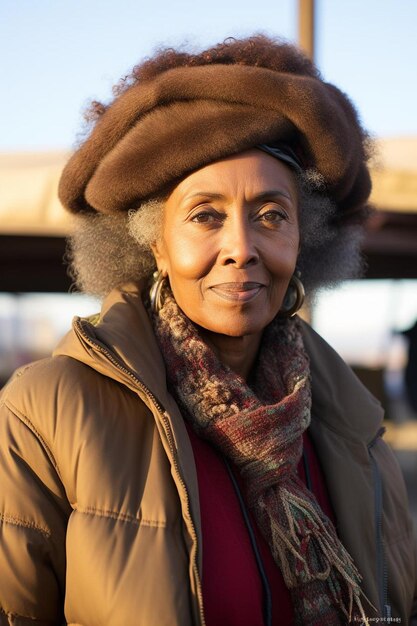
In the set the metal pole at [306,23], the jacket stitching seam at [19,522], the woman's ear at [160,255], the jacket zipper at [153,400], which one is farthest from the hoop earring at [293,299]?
the metal pole at [306,23]

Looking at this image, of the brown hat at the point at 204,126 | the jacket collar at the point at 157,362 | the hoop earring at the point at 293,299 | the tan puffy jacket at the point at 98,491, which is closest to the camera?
the tan puffy jacket at the point at 98,491

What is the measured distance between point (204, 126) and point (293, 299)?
0.63m

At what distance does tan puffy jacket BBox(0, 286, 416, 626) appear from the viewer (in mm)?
1743

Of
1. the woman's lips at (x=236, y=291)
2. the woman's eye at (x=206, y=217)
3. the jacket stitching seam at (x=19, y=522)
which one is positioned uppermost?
the woman's eye at (x=206, y=217)

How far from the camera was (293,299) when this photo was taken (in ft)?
8.02

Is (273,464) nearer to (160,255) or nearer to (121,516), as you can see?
(121,516)

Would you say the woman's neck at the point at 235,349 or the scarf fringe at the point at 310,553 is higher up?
the woman's neck at the point at 235,349

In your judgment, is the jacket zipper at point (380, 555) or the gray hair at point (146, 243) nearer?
the jacket zipper at point (380, 555)

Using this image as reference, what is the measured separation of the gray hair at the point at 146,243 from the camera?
2.31m

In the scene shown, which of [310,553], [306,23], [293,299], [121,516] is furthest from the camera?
[306,23]

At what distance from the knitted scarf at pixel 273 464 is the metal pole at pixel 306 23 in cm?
179

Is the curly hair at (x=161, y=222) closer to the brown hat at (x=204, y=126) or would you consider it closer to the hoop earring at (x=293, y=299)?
the brown hat at (x=204, y=126)

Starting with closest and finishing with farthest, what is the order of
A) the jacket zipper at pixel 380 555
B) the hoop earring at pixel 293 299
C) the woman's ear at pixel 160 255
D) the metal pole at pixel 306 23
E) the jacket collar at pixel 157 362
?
the jacket collar at pixel 157 362
the jacket zipper at pixel 380 555
the woman's ear at pixel 160 255
the hoop earring at pixel 293 299
the metal pole at pixel 306 23

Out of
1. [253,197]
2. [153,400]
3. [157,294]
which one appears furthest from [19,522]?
[253,197]
